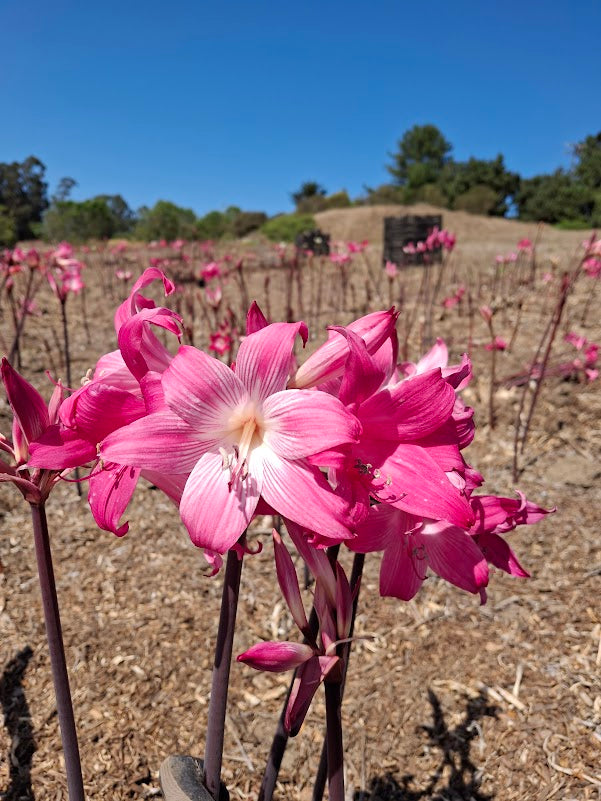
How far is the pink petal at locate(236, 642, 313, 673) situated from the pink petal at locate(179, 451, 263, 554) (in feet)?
0.51

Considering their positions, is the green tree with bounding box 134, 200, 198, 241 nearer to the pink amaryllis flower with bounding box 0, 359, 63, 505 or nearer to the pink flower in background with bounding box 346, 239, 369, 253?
the pink flower in background with bounding box 346, 239, 369, 253

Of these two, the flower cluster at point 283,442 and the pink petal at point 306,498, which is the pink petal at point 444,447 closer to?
the flower cluster at point 283,442

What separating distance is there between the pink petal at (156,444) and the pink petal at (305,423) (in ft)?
0.33

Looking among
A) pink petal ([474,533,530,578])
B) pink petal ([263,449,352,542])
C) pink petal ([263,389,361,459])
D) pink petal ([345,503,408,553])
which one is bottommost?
pink petal ([474,533,530,578])

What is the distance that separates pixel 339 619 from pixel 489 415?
3725mm

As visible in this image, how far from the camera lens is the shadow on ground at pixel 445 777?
65.2 inches

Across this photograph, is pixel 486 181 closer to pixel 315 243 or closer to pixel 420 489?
pixel 315 243

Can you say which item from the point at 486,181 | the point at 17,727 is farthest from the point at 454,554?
the point at 486,181

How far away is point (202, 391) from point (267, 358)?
3.7 inches

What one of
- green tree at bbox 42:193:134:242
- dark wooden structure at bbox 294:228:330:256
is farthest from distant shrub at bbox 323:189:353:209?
dark wooden structure at bbox 294:228:330:256

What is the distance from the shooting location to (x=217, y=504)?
2.35 feet

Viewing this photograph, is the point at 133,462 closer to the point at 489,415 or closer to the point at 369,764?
the point at 369,764

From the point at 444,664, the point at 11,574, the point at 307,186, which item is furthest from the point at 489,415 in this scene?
the point at 307,186

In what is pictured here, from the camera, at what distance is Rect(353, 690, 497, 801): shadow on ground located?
5.44 feet
